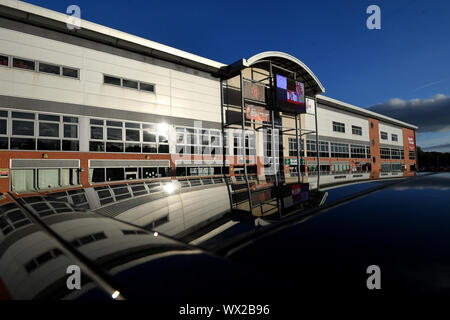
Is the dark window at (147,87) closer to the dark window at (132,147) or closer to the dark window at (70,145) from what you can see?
the dark window at (132,147)

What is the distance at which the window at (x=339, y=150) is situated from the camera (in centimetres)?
3169

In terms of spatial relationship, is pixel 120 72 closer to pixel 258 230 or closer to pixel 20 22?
pixel 20 22

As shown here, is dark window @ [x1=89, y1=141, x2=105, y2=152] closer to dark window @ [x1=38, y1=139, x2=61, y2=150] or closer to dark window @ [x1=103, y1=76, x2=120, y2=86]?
dark window @ [x1=38, y1=139, x2=61, y2=150]

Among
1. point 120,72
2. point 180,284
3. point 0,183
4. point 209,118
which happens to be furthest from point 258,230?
point 209,118

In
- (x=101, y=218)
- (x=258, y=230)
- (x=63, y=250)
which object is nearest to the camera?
(x=63, y=250)

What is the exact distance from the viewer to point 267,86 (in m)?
22.8

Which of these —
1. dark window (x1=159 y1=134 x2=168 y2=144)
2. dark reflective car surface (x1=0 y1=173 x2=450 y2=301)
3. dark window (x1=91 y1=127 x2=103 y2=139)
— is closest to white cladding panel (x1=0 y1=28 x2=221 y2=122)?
dark window (x1=91 y1=127 x2=103 y2=139)

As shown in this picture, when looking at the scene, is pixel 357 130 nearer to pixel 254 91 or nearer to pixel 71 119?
pixel 254 91

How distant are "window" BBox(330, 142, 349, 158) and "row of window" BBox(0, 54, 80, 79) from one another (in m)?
32.6

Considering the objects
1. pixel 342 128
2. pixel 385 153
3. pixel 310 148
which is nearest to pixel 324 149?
pixel 310 148

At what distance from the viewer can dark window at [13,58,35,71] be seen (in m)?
11.8

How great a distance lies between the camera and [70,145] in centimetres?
1310
